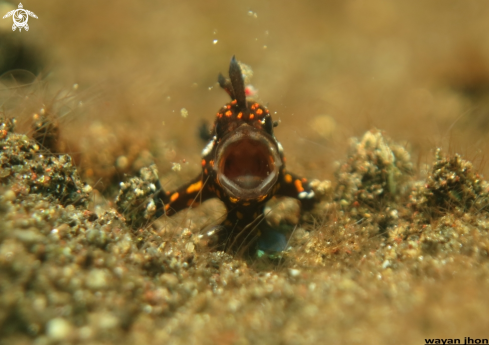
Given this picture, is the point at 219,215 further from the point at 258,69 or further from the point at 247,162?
the point at 258,69

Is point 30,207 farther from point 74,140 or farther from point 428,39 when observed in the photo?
point 428,39

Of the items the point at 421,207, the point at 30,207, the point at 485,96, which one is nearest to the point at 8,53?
the point at 30,207

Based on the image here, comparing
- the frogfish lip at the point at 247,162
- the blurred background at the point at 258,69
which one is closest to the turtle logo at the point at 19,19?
the blurred background at the point at 258,69

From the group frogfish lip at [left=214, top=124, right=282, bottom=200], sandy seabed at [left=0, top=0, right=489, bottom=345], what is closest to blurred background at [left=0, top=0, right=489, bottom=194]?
sandy seabed at [left=0, top=0, right=489, bottom=345]

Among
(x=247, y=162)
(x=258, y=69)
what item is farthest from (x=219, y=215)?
(x=258, y=69)

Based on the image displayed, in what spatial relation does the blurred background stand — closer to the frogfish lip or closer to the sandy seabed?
the sandy seabed

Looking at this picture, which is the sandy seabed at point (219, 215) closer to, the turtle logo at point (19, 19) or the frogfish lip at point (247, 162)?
→ the turtle logo at point (19, 19)
